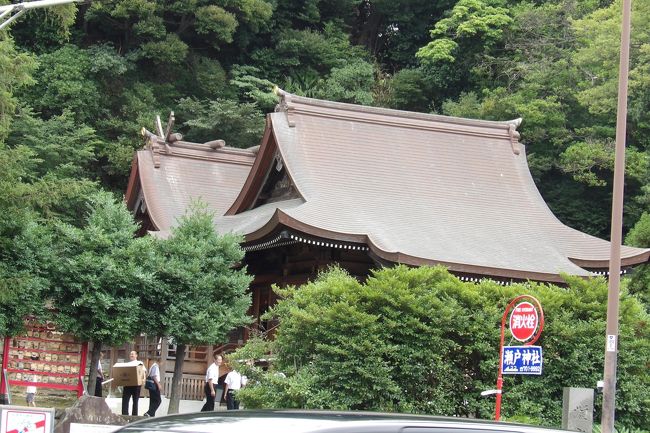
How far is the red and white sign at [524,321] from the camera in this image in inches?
593

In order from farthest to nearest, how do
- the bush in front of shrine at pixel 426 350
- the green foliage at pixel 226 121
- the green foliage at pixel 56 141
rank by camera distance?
the green foliage at pixel 226 121 < the green foliage at pixel 56 141 < the bush in front of shrine at pixel 426 350

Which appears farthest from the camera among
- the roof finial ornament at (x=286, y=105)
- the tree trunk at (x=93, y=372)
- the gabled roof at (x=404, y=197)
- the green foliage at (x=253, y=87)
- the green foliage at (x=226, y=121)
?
the green foliage at (x=253, y=87)

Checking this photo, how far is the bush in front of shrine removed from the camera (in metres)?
17.2

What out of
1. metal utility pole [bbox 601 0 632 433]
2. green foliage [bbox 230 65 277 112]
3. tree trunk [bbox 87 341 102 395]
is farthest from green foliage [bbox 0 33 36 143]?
green foliage [bbox 230 65 277 112]

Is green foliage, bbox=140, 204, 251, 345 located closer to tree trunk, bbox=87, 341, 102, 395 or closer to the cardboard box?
the cardboard box

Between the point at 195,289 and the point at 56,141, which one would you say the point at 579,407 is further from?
the point at 56,141

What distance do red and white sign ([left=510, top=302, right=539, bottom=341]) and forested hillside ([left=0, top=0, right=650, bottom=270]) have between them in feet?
59.9

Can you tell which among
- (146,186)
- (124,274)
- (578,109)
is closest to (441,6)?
(578,109)

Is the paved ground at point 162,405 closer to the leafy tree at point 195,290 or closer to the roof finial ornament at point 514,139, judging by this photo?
the leafy tree at point 195,290

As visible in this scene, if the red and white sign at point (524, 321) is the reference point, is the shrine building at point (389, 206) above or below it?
above

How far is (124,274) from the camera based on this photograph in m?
20.2

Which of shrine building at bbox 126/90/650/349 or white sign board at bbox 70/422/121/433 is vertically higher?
shrine building at bbox 126/90/650/349

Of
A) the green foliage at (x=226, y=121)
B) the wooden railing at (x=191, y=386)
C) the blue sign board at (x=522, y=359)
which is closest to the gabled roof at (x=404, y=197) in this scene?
the wooden railing at (x=191, y=386)

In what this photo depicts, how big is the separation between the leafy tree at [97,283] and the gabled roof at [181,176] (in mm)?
9534
